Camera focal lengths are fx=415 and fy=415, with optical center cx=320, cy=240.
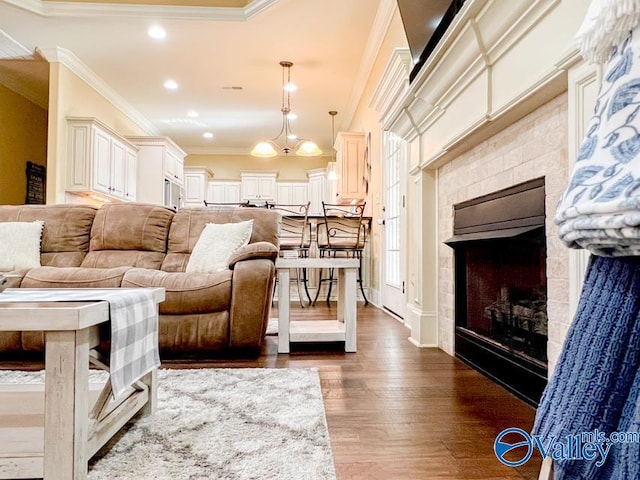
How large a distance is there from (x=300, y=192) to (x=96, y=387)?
843 centimetres

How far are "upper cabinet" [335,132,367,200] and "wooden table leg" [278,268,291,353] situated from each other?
384cm

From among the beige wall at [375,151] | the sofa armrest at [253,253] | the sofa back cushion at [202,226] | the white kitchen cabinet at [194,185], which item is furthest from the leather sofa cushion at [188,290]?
the white kitchen cabinet at [194,185]

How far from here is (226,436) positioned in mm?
1339

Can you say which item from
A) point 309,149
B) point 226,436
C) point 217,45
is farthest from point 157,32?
point 226,436

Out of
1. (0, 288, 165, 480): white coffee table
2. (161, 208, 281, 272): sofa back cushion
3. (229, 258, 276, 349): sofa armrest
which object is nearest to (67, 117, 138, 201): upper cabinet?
(161, 208, 281, 272): sofa back cushion

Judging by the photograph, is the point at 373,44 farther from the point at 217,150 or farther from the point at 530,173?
the point at 217,150

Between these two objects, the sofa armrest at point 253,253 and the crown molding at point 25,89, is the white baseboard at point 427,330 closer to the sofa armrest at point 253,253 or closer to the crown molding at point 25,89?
the sofa armrest at point 253,253

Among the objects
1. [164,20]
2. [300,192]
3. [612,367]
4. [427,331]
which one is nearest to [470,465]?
[612,367]

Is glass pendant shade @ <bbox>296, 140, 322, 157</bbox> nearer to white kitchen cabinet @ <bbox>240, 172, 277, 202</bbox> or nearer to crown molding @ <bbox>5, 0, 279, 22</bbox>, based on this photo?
crown molding @ <bbox>5, 0, 279, 22</bbox>

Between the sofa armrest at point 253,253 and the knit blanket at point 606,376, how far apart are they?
2013mm

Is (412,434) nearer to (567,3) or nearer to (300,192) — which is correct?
(567,3)

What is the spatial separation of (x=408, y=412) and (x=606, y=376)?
1.11 meters

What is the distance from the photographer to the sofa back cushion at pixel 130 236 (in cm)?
296

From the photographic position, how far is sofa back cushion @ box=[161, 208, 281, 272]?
3016mm
